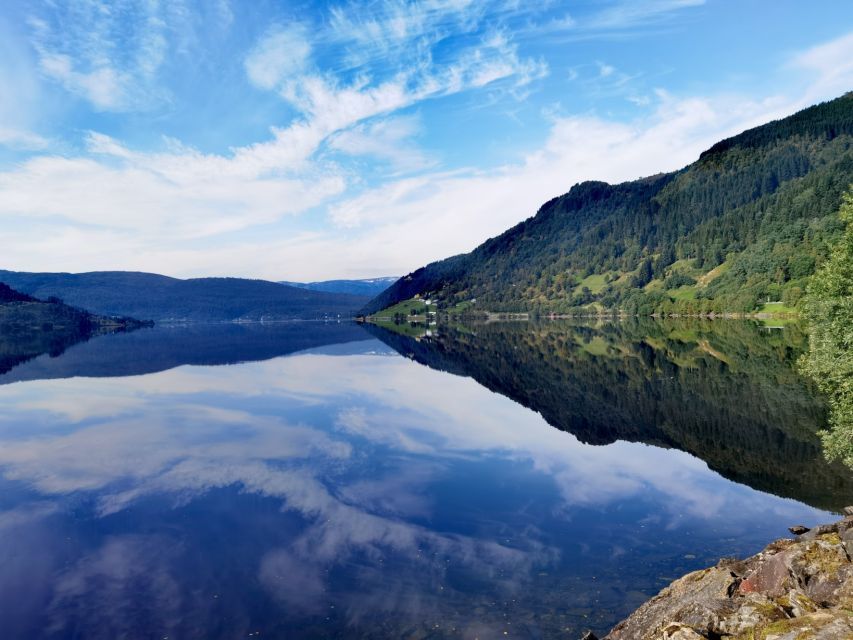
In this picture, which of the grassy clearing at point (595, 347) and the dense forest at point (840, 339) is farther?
the grassy clearing at point (595, 347)

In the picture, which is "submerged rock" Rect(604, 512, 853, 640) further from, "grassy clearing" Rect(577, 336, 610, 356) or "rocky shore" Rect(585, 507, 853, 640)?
"grassy clearing" Rect(577, 336, 610, 356)

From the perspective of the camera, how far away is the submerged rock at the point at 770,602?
11240 millimetres

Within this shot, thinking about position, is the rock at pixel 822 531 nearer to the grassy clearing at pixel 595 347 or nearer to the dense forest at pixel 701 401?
the dense forest at pixel 701 401

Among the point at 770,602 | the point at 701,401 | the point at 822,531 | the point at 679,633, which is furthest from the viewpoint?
the point at 701,401

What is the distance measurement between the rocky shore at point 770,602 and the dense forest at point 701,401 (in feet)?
51.9

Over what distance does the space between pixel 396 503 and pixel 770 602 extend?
2088 cm

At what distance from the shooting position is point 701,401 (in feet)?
177

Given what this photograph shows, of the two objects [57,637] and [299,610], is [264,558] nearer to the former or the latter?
[299,610]

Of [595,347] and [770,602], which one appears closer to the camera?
[770,602]

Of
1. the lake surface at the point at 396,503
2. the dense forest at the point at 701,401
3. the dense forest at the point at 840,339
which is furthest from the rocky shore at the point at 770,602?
the dense forest at the point at 840,339

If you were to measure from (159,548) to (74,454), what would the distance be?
25.1m

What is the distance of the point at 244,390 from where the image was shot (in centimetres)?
7681

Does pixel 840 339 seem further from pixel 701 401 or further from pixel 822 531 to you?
pixel 701 401

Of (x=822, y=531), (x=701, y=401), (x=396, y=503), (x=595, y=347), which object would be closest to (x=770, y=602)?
(x=822, y=531)
